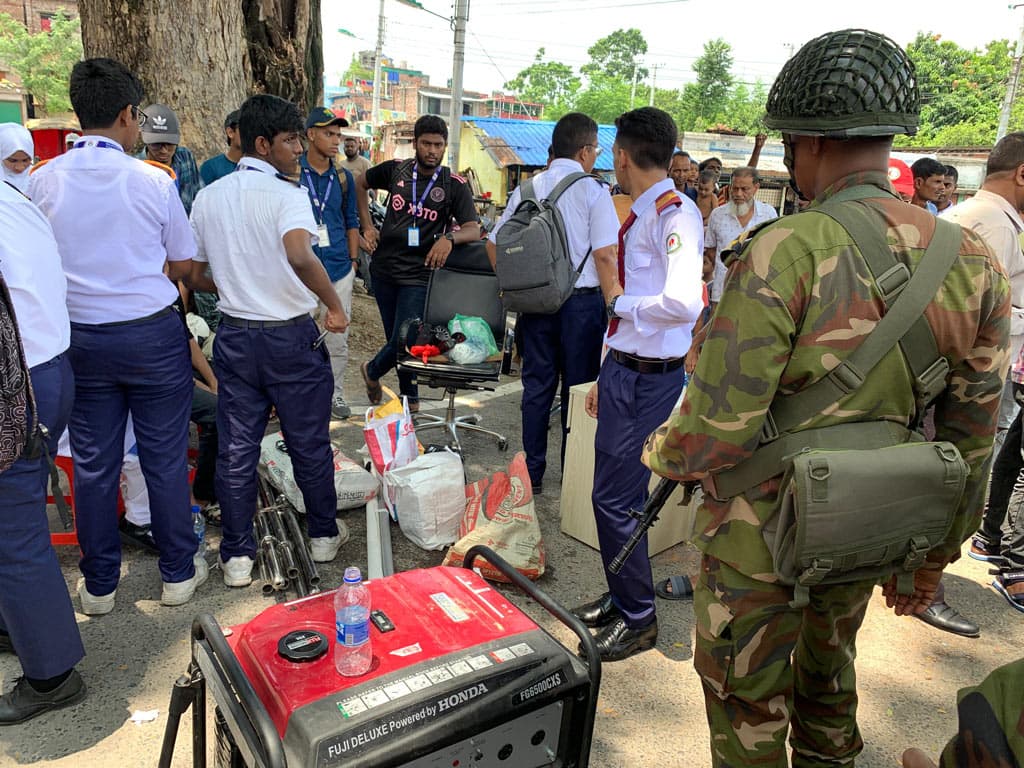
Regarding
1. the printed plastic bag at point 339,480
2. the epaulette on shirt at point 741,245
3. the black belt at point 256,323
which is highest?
the epaulette on shirt at point 741,245

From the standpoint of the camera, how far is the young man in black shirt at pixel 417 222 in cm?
510

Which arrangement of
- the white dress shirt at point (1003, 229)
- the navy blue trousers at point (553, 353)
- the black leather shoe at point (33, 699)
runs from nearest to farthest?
the black leather shoe at point (33, 699), the white dress shirt at point (1003, 229), the navy blue trousers at point (553, 353)

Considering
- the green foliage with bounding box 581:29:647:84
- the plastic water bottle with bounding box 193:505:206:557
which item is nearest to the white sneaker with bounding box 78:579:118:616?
the plastic water bottle with bounding box 193:505:206:557

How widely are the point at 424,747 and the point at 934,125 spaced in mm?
53600

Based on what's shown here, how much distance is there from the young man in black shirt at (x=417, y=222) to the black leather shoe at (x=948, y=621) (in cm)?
343

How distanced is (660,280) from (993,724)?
204 centimetres

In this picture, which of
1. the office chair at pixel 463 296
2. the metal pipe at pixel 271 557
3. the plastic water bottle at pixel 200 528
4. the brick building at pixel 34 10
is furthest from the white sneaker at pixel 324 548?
the brick building at pixel 34 10

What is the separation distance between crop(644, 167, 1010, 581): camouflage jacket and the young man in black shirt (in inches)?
140

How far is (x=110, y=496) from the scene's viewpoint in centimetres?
300

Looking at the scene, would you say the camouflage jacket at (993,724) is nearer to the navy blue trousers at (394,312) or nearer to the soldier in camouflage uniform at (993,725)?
the soldier in camouflage uniform at (993,725)

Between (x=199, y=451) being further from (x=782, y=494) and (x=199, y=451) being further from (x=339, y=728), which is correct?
(x=782, y=494)

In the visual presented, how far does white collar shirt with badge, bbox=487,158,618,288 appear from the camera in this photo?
3910mm

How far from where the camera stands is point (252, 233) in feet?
10.1

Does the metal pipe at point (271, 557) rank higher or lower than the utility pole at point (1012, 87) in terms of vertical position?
lower
